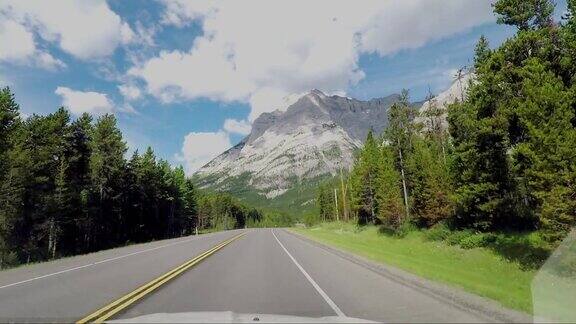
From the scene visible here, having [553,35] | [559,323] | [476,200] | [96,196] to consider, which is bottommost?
[559,323]

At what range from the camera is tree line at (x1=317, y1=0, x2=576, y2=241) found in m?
23.2

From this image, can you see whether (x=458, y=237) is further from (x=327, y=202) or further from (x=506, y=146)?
(x=327, y=202)

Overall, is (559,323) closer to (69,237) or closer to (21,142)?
(21,142)

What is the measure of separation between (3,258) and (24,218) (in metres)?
11.4

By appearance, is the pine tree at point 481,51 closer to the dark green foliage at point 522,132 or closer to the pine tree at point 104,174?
the dark green foliage at point 522,132

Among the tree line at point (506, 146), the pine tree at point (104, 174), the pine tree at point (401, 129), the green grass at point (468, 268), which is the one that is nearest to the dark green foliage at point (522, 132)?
the tree line at point (506, 146)

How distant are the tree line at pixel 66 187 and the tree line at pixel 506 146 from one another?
3171cm

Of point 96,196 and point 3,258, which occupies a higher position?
point 96,196

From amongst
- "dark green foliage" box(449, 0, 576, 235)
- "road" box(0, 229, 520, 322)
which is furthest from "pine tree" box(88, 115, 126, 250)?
"road" box(0, 229, 520, 322)

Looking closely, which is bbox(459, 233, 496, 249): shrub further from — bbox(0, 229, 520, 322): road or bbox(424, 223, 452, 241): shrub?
bbox(0, 229, 520, 322): road

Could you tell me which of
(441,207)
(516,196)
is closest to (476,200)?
(516,196)

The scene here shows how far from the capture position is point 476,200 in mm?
37094

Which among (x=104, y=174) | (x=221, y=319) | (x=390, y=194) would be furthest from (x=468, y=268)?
(x=104, y=174)

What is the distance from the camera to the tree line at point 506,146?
2325 centimetres
